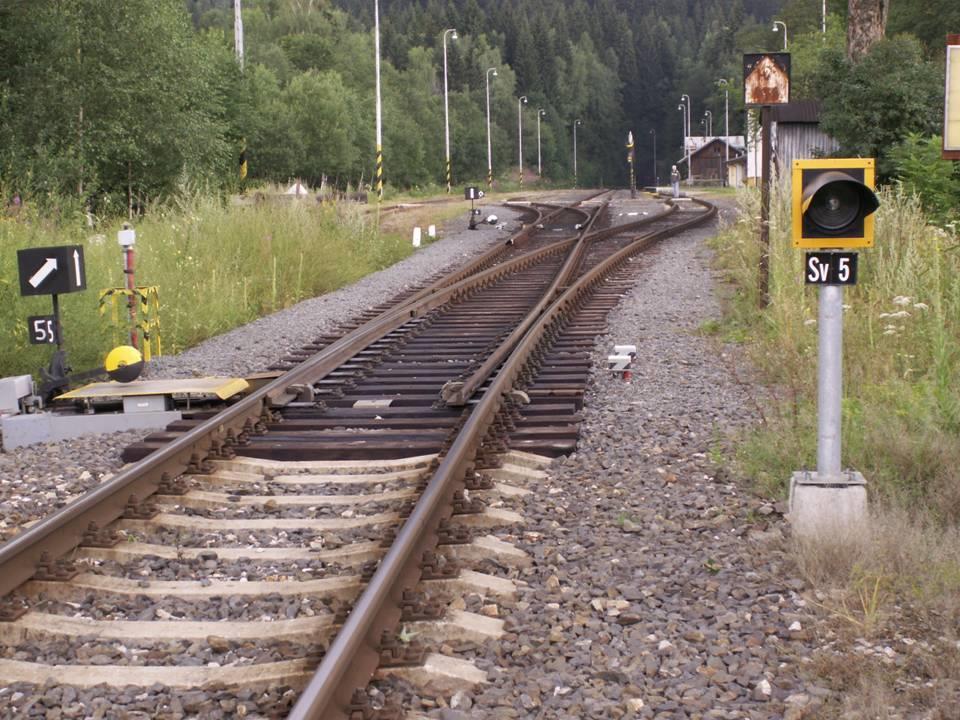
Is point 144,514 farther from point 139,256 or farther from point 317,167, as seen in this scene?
point 317,167

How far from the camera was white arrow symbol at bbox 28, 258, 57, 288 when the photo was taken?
28.2ft

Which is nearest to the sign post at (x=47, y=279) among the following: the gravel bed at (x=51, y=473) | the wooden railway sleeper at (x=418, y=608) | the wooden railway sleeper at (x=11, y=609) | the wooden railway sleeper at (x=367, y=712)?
the gravel bed at (x=51, y=473)

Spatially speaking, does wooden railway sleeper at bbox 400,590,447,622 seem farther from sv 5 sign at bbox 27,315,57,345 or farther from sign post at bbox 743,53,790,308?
sign post at bbox 743,53,790,308

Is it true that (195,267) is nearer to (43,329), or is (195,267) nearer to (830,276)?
(43,329)

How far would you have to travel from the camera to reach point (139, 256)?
13.3 metres

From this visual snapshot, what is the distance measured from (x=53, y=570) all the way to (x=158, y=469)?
4.58 ft

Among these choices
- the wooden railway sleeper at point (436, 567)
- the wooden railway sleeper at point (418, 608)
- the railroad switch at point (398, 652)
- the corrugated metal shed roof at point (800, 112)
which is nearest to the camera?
the railroad switch at point (398, 652)

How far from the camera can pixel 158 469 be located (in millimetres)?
6184

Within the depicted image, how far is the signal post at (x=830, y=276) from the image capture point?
5.07m

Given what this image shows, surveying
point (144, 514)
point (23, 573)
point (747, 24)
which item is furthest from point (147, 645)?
point (747, 24)

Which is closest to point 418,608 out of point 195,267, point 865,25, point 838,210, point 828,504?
point 828,504

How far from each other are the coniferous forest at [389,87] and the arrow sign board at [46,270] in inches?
213

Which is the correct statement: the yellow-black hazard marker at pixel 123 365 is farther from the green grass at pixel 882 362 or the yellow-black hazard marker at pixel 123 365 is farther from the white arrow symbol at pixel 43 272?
the green grass at pixel 882 362

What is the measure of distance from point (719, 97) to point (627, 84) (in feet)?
141
